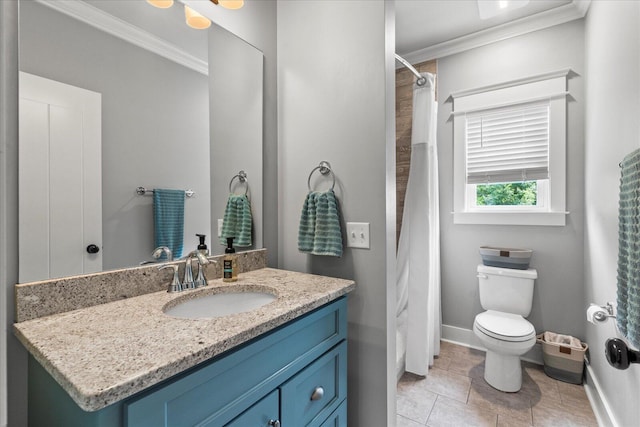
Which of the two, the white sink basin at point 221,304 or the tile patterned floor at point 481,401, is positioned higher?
the white sink basin at point 221,304

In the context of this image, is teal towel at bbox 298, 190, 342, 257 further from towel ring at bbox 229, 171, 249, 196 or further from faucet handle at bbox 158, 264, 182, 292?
faucet handle at bbox 158, 264, 182, 292

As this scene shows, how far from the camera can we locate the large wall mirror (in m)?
0.94

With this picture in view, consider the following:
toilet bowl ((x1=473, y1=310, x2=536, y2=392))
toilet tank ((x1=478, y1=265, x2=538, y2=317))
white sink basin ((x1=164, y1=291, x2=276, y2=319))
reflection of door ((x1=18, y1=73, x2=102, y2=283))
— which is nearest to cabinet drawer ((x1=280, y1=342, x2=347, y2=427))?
white sink basin ((x1=164, y1=291, x2=276, y2=319))

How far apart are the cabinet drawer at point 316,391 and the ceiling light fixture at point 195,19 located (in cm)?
151

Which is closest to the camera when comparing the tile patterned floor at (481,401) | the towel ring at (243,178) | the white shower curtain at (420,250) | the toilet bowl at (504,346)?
the towel ring at (243,178)

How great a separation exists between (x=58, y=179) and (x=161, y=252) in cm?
43

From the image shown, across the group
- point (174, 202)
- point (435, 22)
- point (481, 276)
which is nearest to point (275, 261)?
point (174, 202)

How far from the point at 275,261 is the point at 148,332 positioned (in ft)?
3.08

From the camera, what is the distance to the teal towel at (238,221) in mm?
1496

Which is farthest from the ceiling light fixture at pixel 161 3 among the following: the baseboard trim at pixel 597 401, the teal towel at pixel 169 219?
the baseboard trim at pixel 597 401

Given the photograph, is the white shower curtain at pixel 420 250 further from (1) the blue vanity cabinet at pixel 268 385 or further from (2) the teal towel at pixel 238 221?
(2) the teal towel at pixel 238 221

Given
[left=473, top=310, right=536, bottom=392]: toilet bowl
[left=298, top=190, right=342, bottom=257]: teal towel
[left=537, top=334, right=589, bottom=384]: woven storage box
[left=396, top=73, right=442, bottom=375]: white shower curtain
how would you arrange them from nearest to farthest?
1. [left=298, top=190, right=342, bottom=257]: teal towel
2. [left=473, top=310, right=536, bottom=392]: toilet bowl
3. [left=537, top=334, right=589, bottom=384]: woven storage box
4. [left=396, top=73, right=442, bottom=375]: white shower curtain

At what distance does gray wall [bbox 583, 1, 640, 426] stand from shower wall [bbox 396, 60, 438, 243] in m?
1.27

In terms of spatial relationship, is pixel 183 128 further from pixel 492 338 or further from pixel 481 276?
pixel 481 276
